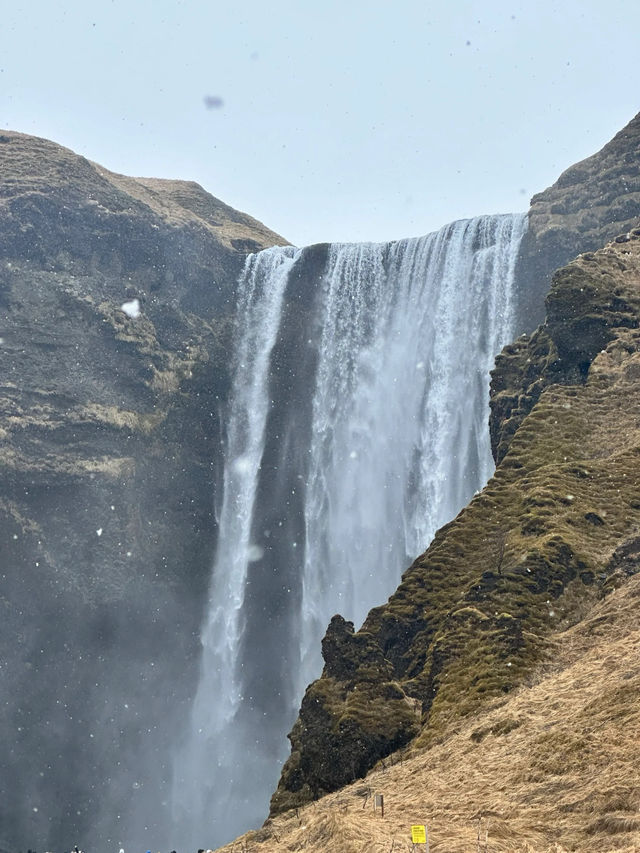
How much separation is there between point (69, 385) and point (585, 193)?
3642cm

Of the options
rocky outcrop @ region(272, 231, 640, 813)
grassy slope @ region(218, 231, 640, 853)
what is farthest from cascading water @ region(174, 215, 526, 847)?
rocky outcrop @ region(272, 231, 640, 813)

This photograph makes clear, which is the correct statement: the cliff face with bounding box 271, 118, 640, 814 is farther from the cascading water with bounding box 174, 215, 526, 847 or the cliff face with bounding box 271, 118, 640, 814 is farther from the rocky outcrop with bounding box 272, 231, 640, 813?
the cascading water with bounding box 174, 215, 526, 847

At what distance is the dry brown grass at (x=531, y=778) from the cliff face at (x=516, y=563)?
1322 mm

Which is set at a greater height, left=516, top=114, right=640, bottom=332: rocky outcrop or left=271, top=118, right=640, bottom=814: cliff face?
left=516, top=114, right=640, bottom=332: rocky outcrop

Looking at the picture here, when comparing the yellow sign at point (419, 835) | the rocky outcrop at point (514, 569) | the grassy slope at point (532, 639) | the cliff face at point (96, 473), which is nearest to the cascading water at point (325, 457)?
the cliff face at point (96, 473)

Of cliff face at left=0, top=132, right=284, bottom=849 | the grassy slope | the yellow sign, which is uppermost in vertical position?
cliff face at left=0, top=132, right=284, bottom=849

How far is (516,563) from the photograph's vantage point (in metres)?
22.1

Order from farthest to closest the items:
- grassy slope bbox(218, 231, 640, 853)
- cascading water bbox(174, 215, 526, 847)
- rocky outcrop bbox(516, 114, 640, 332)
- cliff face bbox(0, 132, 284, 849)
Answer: rocky outcrop bbox(516, 114, 640, 332), cascading water bbox(174, 215, 526, 847), cliff face bbox(0, 132, 284, 849), grassy slope bbox(218, 231, 640, 853)

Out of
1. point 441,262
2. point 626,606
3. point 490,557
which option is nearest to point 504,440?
point 490,557

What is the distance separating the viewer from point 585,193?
5828 cm

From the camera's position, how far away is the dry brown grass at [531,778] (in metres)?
10.6

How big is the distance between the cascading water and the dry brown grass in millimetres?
35354

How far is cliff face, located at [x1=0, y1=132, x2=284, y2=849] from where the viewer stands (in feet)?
176

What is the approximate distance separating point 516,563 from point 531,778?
9848 mm
